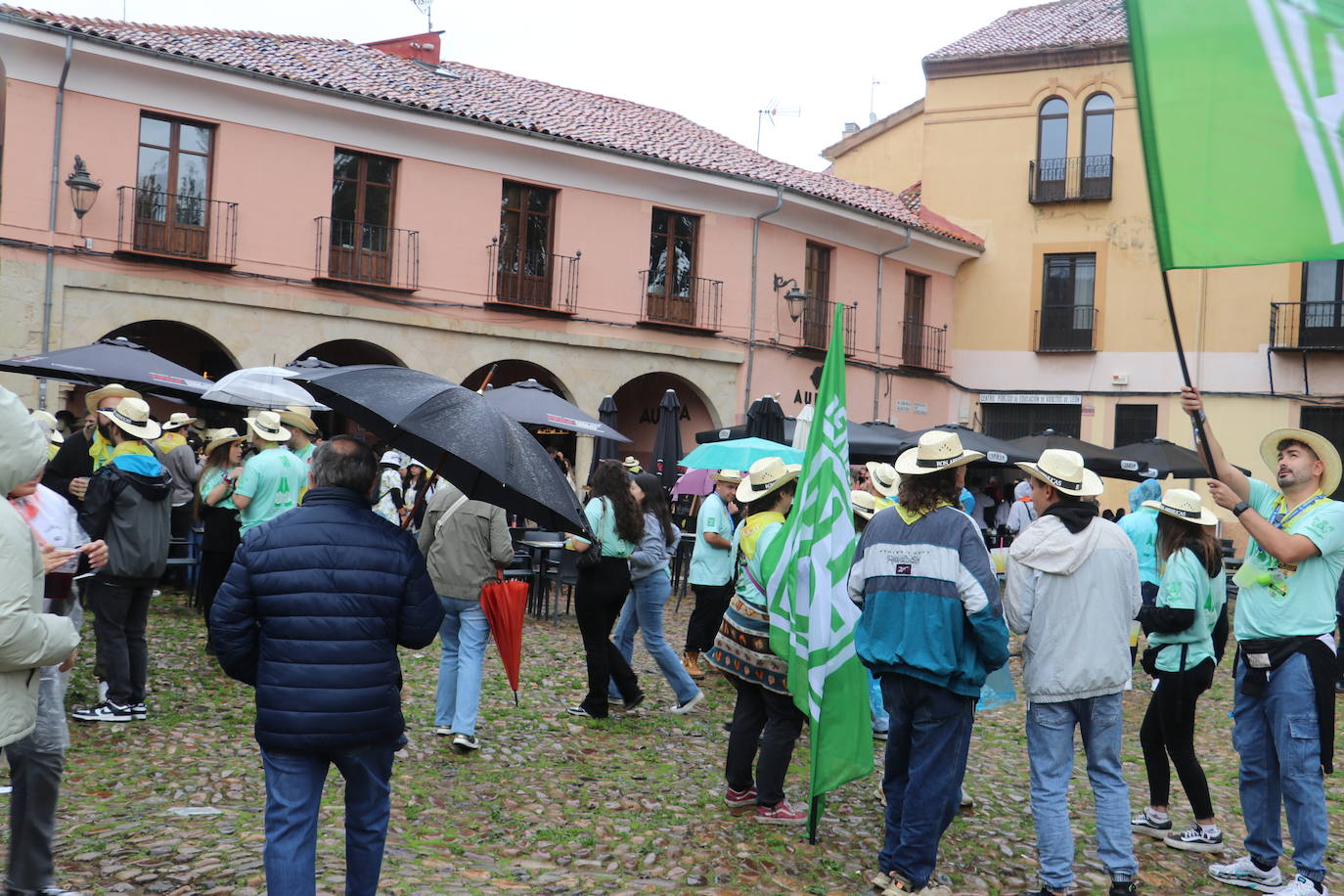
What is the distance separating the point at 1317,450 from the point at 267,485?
6.93 m

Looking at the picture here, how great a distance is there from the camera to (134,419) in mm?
8008

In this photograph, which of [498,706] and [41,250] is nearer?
[498,706]

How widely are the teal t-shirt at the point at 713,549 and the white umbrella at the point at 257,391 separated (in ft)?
13.8

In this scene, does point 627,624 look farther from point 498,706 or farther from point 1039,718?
point 1039,718

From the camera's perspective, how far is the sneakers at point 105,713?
7328 mm

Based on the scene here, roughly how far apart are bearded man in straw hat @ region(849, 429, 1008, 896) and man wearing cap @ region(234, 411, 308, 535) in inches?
209

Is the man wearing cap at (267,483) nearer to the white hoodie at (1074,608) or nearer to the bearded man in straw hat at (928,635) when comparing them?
the bearded man in straw hat at (928,635)

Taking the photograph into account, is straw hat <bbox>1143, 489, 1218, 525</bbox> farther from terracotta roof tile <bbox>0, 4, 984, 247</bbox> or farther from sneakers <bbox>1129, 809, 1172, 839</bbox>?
terracotta roof tile <bbox>0, 4, 984, 247</bbox>

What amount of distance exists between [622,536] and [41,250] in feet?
41.5

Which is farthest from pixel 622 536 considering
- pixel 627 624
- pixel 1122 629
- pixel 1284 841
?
pixel 1284 841

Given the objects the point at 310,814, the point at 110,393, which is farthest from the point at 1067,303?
the point at 310,814

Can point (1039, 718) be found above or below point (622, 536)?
below

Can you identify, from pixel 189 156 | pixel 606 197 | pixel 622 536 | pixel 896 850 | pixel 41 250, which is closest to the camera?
pixel 896 850

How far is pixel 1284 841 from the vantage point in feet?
20.9
